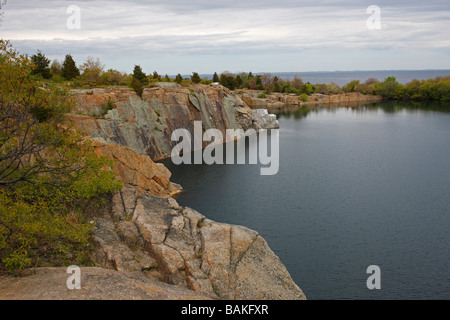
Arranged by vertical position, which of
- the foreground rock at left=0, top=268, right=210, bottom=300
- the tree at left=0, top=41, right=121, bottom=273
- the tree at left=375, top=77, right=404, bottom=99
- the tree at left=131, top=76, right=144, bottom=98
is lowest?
the foreground rock at left=0, top=268, right=210, bottom=300

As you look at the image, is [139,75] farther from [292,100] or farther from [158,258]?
[292,100]

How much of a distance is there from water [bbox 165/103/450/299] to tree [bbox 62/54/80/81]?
963 inches

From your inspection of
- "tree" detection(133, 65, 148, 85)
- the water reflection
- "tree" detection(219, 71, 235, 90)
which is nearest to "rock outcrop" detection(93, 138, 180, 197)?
"tree" detection(133, 65, 148, 85)

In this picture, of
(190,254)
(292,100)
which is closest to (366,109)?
(292,100)

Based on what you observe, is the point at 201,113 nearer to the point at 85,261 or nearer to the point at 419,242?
A: the point at 419,242

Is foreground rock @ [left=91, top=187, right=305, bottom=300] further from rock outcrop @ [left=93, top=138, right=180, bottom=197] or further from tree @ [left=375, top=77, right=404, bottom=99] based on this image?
tree @ [left=375, top=77, right=404, bottom=99]

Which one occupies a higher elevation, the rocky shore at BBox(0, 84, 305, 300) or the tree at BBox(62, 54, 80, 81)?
the tree at BBox(62, 54, 80, 81)

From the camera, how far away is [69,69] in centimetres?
6788

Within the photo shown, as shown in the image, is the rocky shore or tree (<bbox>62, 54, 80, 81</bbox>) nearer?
the rocky shore

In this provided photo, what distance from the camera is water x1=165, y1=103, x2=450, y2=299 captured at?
26219 millimetres

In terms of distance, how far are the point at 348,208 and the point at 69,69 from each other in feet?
176

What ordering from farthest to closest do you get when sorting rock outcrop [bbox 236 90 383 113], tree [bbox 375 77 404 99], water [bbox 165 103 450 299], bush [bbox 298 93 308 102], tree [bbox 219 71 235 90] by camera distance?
tree [bbox 375 77 404 99] → bush [bbox 298 93 308 102] → rock outcrop [bbox 236 90 383 113] → tree [bbox 219 71 235 90] → water [bbox 165 103 450 299]

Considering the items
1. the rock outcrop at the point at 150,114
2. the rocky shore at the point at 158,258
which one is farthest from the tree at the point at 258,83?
the rocky shore at the point at 158,258
